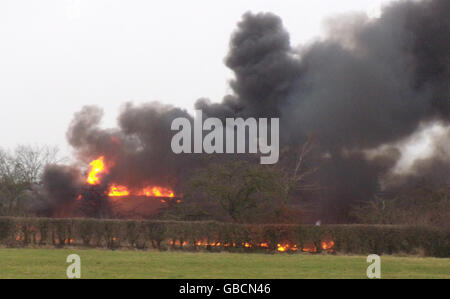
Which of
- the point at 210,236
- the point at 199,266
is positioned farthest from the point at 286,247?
the point at 199,266

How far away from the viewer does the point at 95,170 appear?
37.0m

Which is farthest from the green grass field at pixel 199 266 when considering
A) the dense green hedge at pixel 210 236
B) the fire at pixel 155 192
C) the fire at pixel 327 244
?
the fire at pixel 155 192

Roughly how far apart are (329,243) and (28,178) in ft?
85.5

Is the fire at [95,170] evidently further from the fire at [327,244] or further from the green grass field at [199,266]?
the fire at [327,244]

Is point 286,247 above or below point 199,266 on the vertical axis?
above

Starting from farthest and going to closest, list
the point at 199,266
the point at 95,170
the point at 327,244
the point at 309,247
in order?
the point at 95,170 < the point at 309,247 < the point at 327,244 < the point at 199,266

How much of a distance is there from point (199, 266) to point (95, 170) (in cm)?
2301

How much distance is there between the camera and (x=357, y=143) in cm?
3991

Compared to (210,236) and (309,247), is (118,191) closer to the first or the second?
(210,236)

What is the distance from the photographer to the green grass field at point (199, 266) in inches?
527

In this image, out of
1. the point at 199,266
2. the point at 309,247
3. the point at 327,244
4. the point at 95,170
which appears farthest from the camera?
the point at 95,170

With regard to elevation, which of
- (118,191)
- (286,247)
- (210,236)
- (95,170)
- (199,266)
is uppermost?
(95,170)

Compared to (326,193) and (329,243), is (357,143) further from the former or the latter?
(329,243)
